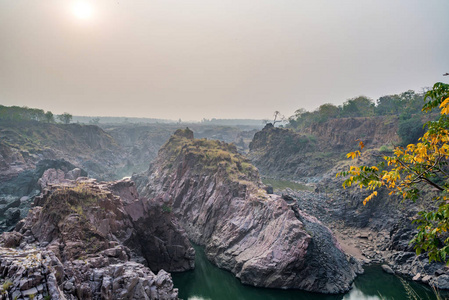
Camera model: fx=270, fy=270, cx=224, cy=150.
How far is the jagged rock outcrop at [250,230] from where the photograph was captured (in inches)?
978

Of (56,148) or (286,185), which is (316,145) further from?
(56,148)

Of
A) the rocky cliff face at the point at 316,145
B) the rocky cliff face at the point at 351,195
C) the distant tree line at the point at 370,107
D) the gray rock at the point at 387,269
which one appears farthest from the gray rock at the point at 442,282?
the distant tree line at the point at 370,107

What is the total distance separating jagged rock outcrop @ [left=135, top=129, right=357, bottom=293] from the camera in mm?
24844

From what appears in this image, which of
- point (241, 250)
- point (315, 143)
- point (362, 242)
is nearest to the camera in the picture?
point (241, 250)

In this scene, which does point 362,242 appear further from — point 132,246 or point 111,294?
point 111,294

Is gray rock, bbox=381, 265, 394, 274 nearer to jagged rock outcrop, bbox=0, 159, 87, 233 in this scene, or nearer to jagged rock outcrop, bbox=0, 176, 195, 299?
jagged rock outcrop, bbox=0, 176, 195, 299

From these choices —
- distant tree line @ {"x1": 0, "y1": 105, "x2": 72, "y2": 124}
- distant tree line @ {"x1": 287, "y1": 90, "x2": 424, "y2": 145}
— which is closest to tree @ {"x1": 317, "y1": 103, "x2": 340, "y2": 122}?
distant tree line @ {"x1": 287, "y1": 90, "x2": 424, "y2": 145}

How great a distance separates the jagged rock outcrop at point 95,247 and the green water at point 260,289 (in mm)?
1893

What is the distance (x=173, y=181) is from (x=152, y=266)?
2078 cm

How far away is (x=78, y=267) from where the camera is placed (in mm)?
16625

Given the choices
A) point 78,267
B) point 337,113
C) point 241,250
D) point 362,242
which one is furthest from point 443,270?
point 337,113

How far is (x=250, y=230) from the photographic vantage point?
2983 centimetres

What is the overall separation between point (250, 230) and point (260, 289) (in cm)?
627

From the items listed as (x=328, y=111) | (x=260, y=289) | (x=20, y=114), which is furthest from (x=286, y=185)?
(x=20, y=114)
